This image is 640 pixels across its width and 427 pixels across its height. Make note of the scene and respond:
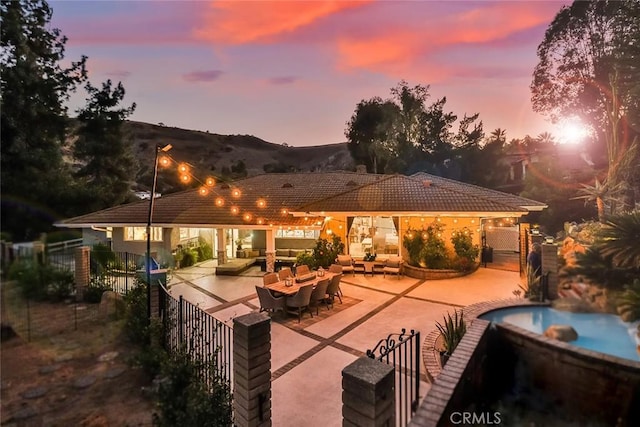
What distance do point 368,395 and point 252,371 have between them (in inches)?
69.8

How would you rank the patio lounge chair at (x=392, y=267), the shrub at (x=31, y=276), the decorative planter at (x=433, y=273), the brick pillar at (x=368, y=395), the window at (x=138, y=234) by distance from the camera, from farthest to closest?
the window at (x=138, y=234)
the patio lounge chair at (x=392, y=267)
the decorative planter at (x=433, y=273)
the shrub at (x=31, y=276)
the brick pillar at (x=368, y=395)

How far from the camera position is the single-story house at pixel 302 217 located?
14586 millimetres

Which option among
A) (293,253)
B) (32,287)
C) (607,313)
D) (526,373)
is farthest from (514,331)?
(293,253)

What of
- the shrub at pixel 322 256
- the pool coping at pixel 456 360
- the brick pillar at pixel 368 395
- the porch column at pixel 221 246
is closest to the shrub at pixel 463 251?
the shrub at pixel 322 256

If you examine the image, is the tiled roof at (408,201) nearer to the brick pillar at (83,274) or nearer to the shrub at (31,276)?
the brick pillar at (83,274)

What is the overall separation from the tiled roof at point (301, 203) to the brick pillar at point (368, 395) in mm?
11232

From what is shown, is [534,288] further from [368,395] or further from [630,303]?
[368,395]

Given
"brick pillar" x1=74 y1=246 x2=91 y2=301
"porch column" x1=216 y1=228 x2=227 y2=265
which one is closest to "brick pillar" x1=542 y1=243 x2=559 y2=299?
"brick pillar" x1=74 y1=246 x2=91 y2=301

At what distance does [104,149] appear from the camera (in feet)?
53.9

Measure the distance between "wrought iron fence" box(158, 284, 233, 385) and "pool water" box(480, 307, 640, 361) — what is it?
5593mm

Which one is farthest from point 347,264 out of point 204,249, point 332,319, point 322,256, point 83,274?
point 83,274

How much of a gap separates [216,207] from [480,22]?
13646 mm

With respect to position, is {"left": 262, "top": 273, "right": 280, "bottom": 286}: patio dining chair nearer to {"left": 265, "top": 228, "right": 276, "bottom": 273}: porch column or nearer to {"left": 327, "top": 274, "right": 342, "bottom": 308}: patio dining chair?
{"left": 327, "top": 274, "right": 342, "bottom": 308}: patio dining chair

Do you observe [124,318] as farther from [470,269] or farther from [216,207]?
[470,269]
